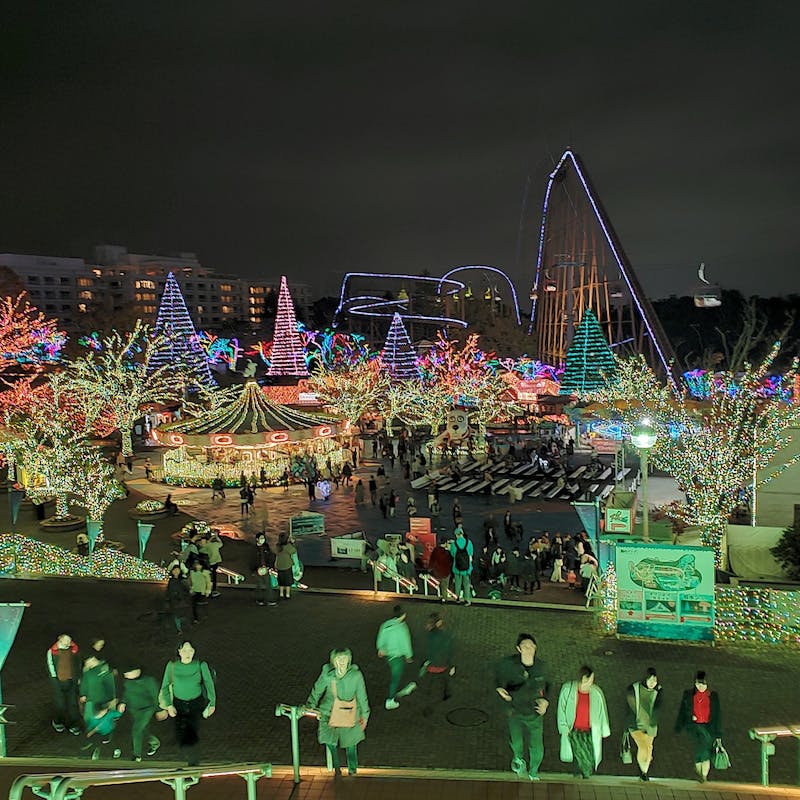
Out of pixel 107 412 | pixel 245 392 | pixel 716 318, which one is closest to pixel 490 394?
pixel 245 392

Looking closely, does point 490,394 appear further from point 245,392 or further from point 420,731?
point 420,731

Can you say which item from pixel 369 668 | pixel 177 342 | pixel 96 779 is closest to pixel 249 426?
pixel 177 342

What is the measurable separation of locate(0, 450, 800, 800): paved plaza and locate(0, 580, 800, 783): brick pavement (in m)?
0.02

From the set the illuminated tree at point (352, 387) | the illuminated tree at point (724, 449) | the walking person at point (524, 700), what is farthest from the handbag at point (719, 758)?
the illuminated tree at point (352, 387)

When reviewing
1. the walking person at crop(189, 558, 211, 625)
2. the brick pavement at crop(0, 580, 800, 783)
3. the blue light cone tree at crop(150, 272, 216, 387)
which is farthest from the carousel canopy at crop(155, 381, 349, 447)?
the walking person at crop(189, 558, 211, 625)

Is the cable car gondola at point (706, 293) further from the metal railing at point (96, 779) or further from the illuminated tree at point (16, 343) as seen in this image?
the illuminated tree at point (16, 343)

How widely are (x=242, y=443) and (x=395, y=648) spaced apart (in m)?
20.6

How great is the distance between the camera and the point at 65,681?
684 cm

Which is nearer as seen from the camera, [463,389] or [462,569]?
[462,569]

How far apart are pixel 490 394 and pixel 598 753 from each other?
119 feet

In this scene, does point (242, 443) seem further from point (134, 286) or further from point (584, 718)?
point (134, 286)

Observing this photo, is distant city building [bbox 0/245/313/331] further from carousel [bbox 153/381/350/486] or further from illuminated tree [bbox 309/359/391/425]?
carousel [bbox 153/381/350/486]

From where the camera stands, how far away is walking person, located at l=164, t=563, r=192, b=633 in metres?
10.1

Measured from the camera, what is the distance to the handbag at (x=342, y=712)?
5.60 meters
